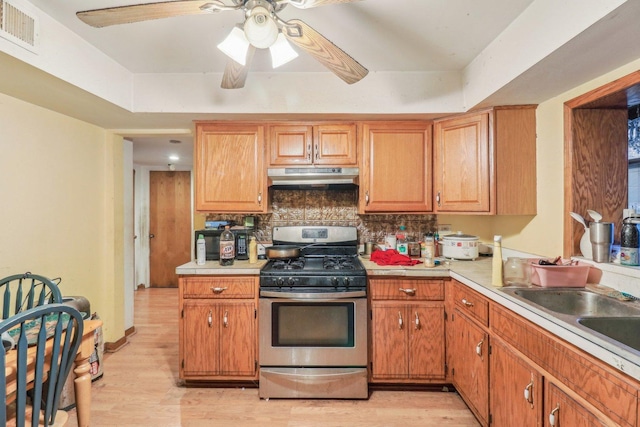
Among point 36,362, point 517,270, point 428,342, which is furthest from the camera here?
point 428,342

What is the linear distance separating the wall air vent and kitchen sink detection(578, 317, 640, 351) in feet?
9.20

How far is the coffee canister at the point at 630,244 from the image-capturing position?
1.55 m

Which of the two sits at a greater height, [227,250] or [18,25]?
[18,25]

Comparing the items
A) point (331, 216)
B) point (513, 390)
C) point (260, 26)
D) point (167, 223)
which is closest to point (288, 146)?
point (331, 216)

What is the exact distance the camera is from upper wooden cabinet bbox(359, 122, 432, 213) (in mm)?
2439

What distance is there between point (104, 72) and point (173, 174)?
329 centimetres

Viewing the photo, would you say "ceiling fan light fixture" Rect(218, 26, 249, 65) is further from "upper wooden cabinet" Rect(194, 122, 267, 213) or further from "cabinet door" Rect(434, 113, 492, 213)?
"cabinet door" Rect(434, 113, 492, 213)

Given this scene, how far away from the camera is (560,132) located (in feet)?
6.38

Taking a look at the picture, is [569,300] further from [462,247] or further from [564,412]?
[462,247]

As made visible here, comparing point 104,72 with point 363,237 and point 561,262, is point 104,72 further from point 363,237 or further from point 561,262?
point 561,262

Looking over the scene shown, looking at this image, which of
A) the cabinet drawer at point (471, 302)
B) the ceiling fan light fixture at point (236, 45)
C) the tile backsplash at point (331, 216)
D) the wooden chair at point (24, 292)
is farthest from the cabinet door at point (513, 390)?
the wooden chair at point (24, 292)

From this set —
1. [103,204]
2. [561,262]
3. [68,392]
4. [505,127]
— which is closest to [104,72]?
[103,204]

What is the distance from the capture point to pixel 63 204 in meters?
2.40

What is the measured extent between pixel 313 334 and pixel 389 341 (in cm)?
53
